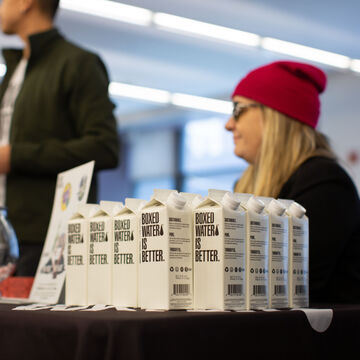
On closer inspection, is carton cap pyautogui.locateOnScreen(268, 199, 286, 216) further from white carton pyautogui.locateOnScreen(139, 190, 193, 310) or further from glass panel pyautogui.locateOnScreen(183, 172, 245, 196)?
glass panel pyautogui.locateOnScreen(183, 172, 245, 196)

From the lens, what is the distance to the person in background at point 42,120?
1.74 m

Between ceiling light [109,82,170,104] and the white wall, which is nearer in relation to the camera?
the white wall

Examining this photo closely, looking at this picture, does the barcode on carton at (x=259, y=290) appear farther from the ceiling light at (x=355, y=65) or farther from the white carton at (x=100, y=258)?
the ceiling light at (x=355, y=65)

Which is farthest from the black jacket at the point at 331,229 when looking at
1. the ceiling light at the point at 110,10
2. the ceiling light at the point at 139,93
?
the ceiling light at the point at 139,93

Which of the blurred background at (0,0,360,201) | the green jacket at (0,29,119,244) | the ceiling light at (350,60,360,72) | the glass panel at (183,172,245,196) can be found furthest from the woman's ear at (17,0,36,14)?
the glass panel at (183,172,245,196)

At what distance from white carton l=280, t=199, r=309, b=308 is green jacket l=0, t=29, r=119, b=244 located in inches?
31.7

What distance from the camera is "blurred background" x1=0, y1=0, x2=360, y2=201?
18.4 feet

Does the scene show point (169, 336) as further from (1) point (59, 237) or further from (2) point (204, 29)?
(2) point (204, 29)

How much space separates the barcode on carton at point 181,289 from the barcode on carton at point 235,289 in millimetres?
60

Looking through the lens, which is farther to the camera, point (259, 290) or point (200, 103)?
point (200, 103)

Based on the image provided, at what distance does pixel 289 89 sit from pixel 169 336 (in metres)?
1.03

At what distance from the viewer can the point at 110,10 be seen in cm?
520

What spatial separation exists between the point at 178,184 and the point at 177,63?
325 cm

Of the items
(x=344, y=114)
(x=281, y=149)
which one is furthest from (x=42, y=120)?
(x=344, y=114)
